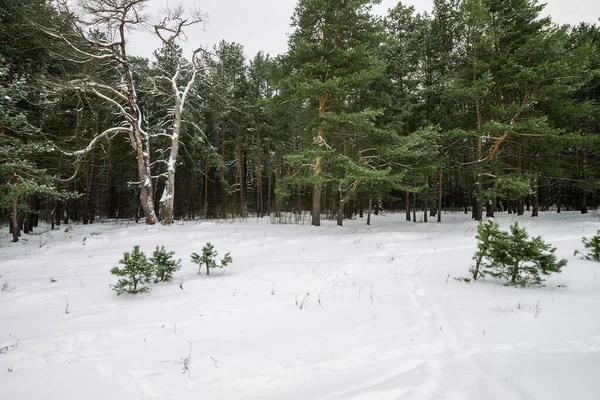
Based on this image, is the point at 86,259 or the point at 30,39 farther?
the point at 30,39

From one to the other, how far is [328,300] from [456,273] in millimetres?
3074

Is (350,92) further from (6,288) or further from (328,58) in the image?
(6,288)

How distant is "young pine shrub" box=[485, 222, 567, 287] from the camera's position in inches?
168

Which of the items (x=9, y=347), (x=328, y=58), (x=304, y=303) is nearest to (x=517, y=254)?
(x=304, y=303)

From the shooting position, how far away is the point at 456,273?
5.61 meters

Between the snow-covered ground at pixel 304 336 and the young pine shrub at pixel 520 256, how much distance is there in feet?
0.98

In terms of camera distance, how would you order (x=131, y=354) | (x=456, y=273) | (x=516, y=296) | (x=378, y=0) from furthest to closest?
1. (x=378, y=0)
2. (x=456, y=273)
3. (x=516, y=296)
4. (x=131, y=354)

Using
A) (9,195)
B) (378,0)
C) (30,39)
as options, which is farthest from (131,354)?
(30,39)

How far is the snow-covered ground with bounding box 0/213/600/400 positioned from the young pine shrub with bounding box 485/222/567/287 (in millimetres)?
299

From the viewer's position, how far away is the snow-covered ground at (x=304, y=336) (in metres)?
2.18

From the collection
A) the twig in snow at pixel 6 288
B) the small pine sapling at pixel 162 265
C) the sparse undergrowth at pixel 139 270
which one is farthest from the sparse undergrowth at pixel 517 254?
the twig in snow at pixel 6 288

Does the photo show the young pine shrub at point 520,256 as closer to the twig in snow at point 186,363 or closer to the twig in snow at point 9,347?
the twig in snow at point 186,363

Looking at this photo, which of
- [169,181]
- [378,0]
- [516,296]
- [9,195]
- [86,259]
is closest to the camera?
[516,296]

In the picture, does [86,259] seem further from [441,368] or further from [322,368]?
[441,368]
